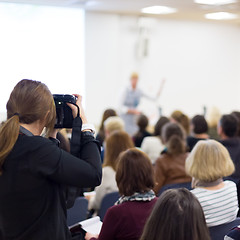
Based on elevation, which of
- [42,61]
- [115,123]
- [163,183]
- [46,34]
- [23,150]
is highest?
[46,34]

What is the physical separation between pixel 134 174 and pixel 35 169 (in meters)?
0.75

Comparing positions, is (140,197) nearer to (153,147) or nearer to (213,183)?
(213,183)

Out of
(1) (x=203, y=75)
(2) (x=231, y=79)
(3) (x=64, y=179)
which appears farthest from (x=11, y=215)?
(2) (x=231, y=79)

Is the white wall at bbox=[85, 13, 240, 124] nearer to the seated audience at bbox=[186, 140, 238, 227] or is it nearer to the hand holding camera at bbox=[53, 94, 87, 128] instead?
the seated audience at bbox=[186, 140, 238, 227]

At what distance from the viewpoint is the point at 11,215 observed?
1285 millimetres

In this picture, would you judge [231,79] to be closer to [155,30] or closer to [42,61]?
[155,30]

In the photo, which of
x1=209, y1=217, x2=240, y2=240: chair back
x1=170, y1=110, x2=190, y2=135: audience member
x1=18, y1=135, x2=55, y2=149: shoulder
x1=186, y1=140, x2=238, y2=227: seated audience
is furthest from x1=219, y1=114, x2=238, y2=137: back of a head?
x1=18, y1=135, x2=55, y2=149: shoulder

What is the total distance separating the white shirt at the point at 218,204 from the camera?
1893 millimetres

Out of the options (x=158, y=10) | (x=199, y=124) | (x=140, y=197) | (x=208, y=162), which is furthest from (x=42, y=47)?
(x=140, y=197)

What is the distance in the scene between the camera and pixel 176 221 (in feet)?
3.62

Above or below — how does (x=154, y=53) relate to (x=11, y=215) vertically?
above

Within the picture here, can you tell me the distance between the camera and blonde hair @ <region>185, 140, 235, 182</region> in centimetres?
213

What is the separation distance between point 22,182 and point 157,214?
51 centimetres

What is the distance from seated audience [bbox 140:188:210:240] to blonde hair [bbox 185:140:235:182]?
1.00 meters
